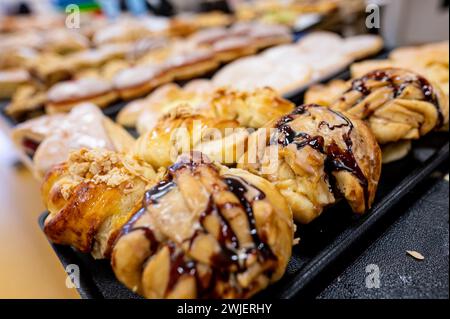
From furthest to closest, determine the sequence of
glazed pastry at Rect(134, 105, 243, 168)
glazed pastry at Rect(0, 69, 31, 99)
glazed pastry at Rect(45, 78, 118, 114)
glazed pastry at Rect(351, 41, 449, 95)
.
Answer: glazed pastry at Rect(0, 69, 31, 99) → glazed pastry at Rect(45, 78, 118, 114) → glazed pastry at Rect(351, 41, 449, 95) → glazed pastry at Rect(134, 105, 243, 168)

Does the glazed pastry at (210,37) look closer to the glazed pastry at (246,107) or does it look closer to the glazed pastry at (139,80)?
the glazed pastry at (139,80)

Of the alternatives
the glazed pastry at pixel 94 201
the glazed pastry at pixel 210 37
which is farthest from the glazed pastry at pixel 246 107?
the glazed pastry at pixel 210 37

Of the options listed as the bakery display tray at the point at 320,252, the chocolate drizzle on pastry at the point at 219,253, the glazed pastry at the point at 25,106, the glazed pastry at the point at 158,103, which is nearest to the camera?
the chocolate drizzle on pastry at the point at 219,253

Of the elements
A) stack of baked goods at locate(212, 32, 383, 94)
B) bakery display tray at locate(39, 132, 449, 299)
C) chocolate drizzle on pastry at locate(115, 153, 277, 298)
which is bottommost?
bakery display tray at locate(39, 132, 449, 299)

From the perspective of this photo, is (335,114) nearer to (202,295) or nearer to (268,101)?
(268,101)

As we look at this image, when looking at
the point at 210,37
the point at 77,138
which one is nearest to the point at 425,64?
the point at 77,138

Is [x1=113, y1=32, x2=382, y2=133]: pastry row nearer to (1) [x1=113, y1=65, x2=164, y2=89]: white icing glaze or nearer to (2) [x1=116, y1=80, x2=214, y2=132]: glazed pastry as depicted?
(2) [x1=116, y1=80, x2=214, y2=132]: glazed pastry

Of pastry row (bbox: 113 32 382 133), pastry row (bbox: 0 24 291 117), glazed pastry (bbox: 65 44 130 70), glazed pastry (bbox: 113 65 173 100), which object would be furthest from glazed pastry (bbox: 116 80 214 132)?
glazed pastry (bbox: 65 44 130 70)
